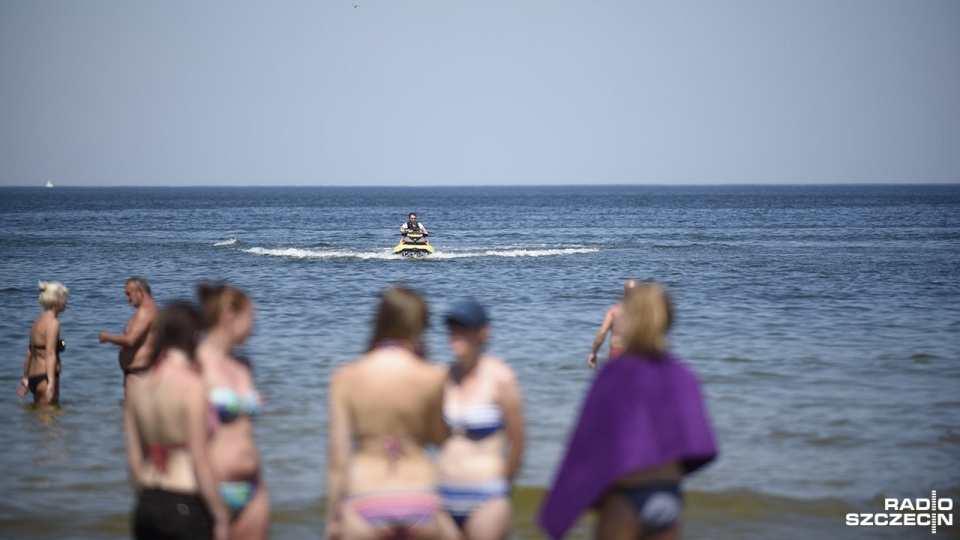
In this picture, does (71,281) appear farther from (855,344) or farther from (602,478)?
(602,478)

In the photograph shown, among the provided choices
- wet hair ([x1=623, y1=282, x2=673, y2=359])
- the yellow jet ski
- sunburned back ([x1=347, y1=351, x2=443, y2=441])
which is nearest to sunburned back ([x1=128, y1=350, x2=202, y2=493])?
sunburned back ([x1=347, y1=351, x2=443, y2=441])

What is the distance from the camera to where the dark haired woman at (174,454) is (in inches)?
177

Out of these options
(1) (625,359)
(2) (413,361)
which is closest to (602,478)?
(1) (625,359)

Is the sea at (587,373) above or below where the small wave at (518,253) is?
above

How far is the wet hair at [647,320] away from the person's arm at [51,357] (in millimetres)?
7964

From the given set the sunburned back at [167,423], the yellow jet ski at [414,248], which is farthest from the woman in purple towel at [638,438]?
the yellow jet ski at [414,248]

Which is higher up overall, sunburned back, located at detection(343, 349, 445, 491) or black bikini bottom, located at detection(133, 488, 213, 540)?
sunburned back, located at detection(343, 349, 445, 491)

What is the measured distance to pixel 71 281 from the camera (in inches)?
1148

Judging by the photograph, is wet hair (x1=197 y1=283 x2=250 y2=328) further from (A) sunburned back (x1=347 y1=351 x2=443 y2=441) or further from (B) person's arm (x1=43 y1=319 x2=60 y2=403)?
(B) person's arm (x1=43 y1=319 x2=60 y2=403)

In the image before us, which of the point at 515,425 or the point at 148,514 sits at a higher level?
the point at 515,425

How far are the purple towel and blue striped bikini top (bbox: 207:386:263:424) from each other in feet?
5.27

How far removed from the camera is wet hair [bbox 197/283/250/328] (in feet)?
16.1

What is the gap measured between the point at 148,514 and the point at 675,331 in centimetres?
1455

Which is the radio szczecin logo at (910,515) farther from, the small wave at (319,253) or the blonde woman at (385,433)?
the small wave at (319,253)
